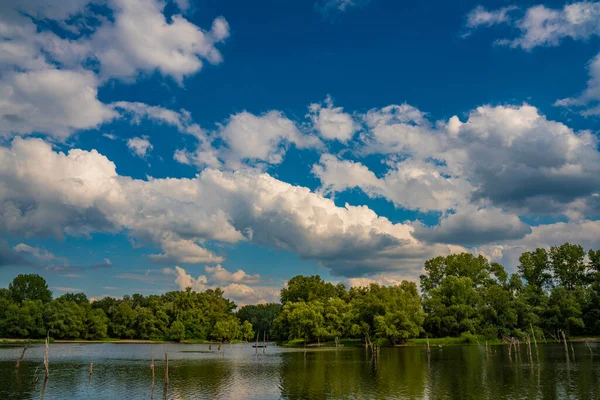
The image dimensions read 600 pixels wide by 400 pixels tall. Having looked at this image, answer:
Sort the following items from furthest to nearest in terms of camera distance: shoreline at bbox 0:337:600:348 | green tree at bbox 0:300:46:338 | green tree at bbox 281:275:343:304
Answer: green tree at bbox 281:275:343:304 < green tree at bbox 0:300:46:338 < shoreline at bbox 0:337:600:348

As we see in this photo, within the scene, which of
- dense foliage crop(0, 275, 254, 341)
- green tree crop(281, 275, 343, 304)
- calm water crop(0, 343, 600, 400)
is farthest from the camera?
green tree crop(281, 275, 343, 304)

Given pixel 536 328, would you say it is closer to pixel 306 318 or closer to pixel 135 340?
pixel 306 318

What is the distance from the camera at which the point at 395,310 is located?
11206cm

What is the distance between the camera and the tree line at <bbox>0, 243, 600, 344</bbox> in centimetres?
11525

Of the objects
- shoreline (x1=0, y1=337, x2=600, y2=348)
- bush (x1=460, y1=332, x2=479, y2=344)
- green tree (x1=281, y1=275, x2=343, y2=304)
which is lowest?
shoreline (x1=0, y1=337, x2=600, y2=348)

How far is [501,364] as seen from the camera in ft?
214

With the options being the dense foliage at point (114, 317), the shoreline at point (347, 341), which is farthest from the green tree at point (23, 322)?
the shoreline at point (347, 341)

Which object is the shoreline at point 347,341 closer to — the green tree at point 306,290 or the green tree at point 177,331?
the green tree at point 177,331

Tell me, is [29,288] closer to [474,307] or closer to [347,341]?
→ [347,341]

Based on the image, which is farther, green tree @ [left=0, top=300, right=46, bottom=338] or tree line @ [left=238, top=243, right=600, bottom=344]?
green tree @ [left=0, top=300, right=46, bottom=338]

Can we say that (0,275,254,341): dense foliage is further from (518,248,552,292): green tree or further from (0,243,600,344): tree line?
(518,248,552,292): green tree

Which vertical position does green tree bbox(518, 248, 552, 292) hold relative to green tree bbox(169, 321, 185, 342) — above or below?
above

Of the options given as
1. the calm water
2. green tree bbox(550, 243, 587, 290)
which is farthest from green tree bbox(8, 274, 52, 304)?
green tree bbox(550, 243, 587, 290)

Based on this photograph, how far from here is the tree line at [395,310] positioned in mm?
115250
